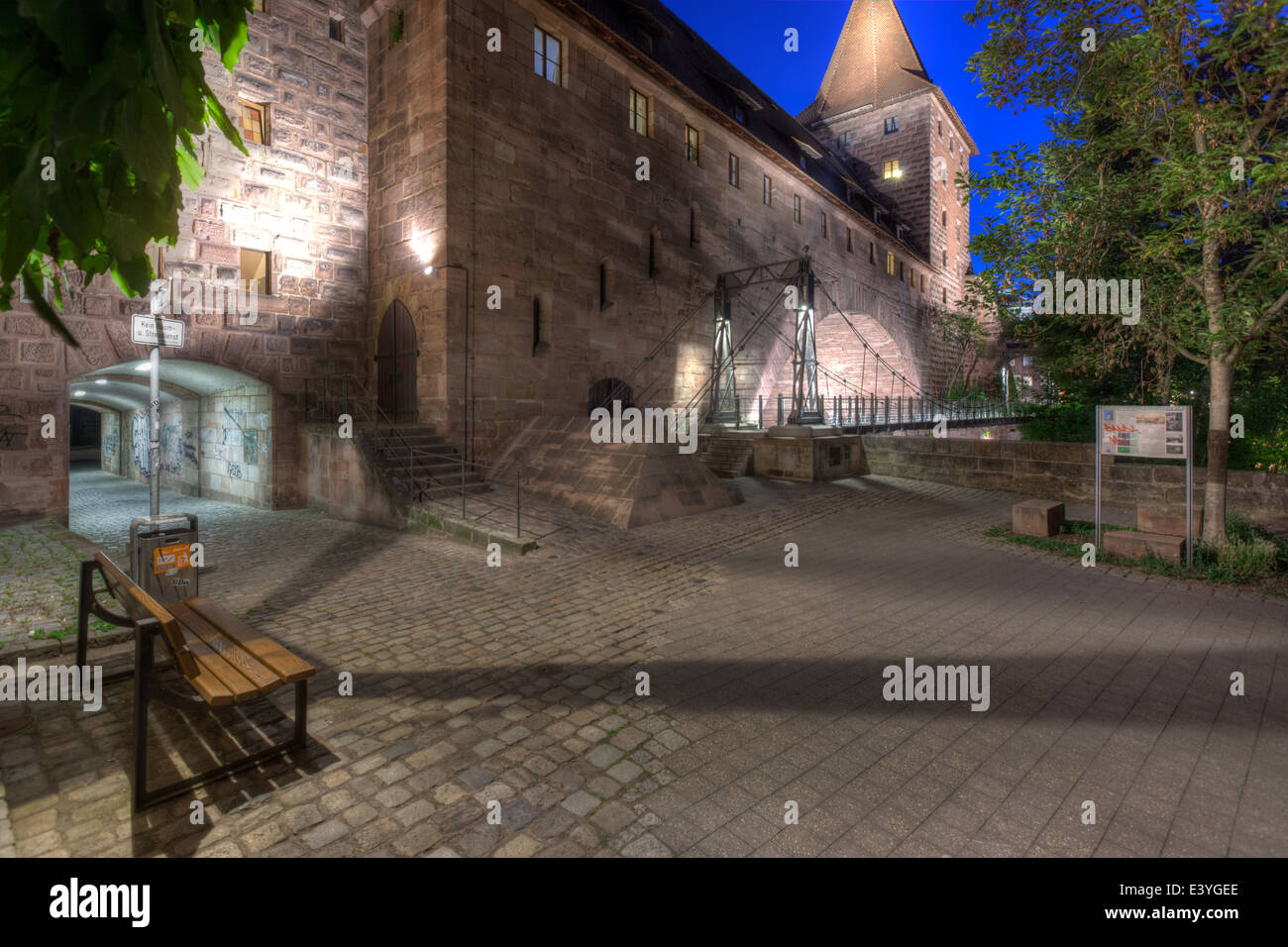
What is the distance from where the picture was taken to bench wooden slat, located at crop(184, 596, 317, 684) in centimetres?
327

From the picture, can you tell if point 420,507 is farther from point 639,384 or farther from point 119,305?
point 639,384

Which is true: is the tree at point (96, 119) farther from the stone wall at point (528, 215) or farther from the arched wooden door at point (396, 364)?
the arched wooden door at point (396, 364)

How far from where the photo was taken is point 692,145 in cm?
1997

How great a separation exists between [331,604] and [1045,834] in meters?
5.91

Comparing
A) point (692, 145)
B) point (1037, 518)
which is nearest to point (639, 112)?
point (692, 145)

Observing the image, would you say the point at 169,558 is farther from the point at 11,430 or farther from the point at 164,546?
the point at 11,430

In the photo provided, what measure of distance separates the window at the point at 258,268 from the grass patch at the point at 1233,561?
14.4 m

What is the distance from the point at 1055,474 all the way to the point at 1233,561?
21.6ft

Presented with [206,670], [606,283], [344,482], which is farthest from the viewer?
[606,283]

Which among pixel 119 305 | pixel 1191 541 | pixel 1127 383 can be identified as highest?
pixel 119 305

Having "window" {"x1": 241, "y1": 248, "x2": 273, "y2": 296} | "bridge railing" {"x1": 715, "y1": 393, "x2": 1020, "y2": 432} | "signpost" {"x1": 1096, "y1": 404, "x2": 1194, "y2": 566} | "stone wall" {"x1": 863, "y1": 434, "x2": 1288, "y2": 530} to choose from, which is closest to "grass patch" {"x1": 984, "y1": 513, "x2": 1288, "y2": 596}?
"signpost" {"x1": 1096, "y1": 404, "x2": 1194, "y2": 566}
